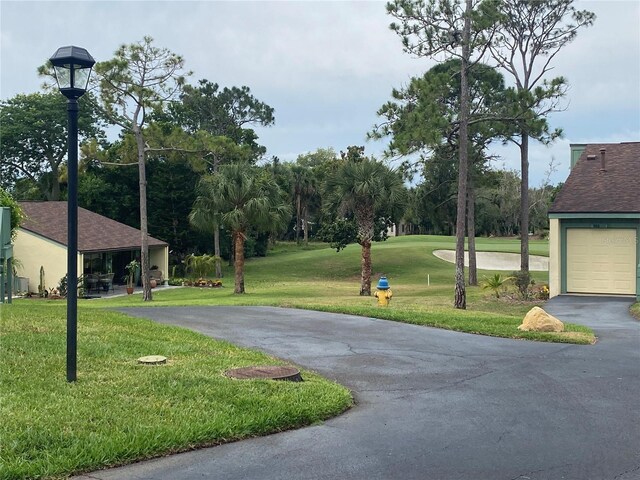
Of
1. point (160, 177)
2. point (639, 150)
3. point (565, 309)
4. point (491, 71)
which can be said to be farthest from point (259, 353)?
point (160, 177)

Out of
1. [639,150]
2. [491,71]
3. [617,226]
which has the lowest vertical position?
[617,226]

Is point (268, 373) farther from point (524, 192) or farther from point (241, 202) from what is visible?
point (524, 192)

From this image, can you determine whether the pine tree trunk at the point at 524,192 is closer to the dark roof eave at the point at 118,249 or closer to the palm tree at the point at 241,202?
the palm tree at the point at 241,202

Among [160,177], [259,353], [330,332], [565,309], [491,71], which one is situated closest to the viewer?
[259,353]

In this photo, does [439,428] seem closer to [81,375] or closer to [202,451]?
[202,451]

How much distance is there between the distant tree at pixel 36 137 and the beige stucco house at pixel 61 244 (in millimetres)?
18778

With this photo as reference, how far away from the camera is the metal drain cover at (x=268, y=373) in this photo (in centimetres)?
775

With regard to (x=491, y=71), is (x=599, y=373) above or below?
below

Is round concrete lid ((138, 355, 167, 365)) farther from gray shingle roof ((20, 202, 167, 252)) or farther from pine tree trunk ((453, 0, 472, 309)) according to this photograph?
gray shingle roof ((20, 202, 167, 252))

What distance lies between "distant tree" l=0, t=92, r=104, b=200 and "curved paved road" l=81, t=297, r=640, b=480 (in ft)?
154

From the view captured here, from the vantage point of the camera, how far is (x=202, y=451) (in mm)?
5441

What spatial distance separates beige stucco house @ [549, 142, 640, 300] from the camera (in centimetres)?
2086

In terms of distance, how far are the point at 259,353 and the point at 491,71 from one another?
26843 mm

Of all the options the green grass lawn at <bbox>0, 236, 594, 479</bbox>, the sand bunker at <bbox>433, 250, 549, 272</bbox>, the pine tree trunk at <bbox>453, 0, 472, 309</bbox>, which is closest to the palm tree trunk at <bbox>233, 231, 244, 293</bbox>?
the pine tree trunk at <bbox>453, 0, 472, 309</bbox>
